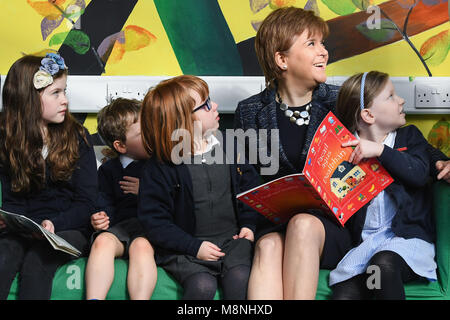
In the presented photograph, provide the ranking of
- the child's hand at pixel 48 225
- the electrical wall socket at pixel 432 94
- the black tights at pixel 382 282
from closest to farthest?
the black tights at pixel 382 282
the child's hand at pixel 48 225
the electrical wall socket at pixel 432 94

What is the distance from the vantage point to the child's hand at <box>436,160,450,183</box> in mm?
1969

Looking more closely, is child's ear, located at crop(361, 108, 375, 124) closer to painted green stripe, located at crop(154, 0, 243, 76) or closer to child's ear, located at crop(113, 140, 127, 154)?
painted green stripe, located at crop(154, 0, 243, 76)

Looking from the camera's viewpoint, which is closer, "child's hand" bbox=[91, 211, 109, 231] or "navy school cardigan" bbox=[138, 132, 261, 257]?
"navy school cardigan" bbox=[138, 132, 261, 257]

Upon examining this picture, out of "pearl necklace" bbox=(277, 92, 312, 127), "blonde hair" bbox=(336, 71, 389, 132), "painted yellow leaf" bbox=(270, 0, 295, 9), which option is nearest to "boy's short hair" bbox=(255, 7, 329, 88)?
"pearl necklace" bbox=(277, 92, 312, 127)

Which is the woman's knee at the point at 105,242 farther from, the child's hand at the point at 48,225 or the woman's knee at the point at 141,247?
the child's hand at the point at 48,225

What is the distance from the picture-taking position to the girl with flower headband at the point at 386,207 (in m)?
1.85

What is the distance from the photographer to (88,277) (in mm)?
1915

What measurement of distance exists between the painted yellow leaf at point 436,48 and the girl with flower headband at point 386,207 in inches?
23.1

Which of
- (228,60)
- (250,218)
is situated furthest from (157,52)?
(250,218)

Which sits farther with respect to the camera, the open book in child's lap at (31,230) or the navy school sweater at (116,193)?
the navy school sweater at (116,193)

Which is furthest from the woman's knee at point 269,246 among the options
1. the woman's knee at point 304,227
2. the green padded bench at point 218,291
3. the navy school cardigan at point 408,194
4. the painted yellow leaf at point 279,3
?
the painted yellow leaf at point 279,3

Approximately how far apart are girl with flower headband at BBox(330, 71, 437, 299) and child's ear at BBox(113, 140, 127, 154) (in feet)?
2.67

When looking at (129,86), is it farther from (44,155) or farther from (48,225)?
(48,225)

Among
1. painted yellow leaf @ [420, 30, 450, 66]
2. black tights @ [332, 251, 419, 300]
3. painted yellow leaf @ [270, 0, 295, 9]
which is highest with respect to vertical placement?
painted yellow leaf @ [270, 0, 295, 9]
